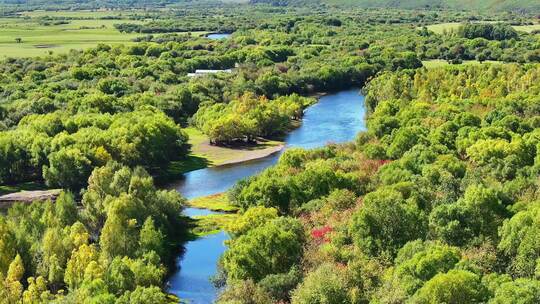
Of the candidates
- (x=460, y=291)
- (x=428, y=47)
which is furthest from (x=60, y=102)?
(x=428, y=47)

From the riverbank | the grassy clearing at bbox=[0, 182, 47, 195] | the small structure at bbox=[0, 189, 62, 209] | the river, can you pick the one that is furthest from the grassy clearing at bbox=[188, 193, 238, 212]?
the grassy clearing at bbox=[0, 182, 47, 195]

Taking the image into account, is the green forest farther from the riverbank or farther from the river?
the river

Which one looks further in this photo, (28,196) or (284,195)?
(28,196)

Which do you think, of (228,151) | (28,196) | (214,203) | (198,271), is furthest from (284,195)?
(228,151)

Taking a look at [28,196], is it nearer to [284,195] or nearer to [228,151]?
[228,151]

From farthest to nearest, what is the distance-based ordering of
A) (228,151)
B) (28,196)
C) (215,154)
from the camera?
1. (228,151)
2. (215,154)
3. (28,196)
